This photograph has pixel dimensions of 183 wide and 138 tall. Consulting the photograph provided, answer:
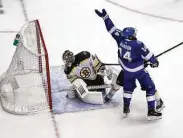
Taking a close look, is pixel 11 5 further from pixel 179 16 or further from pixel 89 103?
pixel 89 103

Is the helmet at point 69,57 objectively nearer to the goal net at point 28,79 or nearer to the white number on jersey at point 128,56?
the goal net at point 28,79

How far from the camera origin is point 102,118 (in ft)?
9.10

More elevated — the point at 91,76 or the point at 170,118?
the point at 91,76

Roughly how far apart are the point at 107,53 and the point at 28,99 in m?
1.09

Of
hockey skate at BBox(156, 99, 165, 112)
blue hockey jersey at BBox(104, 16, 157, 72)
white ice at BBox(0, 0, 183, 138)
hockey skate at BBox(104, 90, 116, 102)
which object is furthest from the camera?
hockey skate at BBox(104, 90, 116, 102)

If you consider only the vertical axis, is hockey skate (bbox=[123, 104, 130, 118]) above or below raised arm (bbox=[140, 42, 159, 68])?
below

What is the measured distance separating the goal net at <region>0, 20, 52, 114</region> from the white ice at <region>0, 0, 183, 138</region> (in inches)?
3.9

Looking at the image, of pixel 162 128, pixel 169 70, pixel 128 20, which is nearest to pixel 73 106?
pixel 162 128

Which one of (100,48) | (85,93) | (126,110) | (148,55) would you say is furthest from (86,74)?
(100,48)

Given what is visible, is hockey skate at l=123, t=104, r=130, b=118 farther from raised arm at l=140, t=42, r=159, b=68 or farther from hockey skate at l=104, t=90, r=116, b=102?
raised arm at l=140, t=42, r=159, b=68

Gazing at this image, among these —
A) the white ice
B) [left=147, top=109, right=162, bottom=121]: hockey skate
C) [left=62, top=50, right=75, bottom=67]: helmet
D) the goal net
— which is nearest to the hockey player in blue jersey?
[left=147, top=109, right=162, bottom=121]: hockey skate

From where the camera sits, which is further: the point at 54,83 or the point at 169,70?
the point at 169,70

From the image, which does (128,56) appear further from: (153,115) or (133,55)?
(153,115)

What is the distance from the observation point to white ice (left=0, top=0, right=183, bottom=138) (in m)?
2.66
